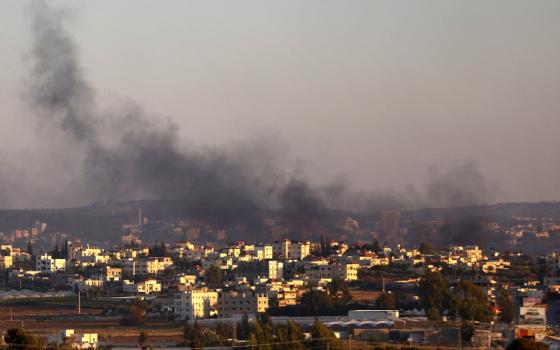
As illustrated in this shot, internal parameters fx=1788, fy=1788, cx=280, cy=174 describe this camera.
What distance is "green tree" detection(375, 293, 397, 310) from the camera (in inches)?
3204

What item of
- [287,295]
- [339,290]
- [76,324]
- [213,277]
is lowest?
[76,324]

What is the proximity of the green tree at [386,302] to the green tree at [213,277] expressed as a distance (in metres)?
16.7

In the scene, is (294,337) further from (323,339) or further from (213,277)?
(213,277)

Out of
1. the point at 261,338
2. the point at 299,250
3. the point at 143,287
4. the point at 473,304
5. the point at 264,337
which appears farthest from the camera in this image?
the point at 299,250

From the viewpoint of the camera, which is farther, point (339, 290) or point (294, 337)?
point (339, 290)

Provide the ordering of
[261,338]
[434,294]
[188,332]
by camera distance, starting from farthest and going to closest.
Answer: [434,294], [188,332], [261,338]

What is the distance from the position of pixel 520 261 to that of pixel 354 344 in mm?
47082

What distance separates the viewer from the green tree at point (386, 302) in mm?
81375

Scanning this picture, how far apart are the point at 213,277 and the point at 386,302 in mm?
21331

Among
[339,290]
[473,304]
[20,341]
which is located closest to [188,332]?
[473,304]

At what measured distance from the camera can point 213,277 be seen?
333 ft

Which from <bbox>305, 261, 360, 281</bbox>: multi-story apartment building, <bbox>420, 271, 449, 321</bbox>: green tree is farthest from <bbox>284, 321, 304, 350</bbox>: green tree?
<bbox>305, 261, 360, 281</bbox>: multi-story apartment building

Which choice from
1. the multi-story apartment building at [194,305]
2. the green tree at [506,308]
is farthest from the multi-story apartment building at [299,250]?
the green tree at [506,308]

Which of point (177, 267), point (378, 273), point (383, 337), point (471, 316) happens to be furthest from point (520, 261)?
point (383, 337)
